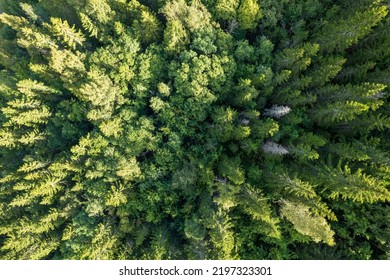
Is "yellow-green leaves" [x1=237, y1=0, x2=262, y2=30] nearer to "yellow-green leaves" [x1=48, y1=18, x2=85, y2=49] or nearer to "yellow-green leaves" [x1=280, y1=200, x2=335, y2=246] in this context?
"yellow-green leaves" [x1=48, y1=18, x2=85, y2=49]

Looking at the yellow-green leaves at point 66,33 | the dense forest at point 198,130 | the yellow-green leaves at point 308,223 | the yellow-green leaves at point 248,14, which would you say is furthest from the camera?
the yellow-green leaves at point 66,33

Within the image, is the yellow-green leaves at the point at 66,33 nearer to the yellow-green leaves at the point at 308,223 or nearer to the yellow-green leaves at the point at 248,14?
the yellow-green leaves at the point at 248,14

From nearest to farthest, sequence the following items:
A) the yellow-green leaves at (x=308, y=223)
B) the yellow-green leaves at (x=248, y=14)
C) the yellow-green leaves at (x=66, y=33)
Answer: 1. the yellow-green leaves at (x=308, y=223)
2. the yellow-green leaves at (x=248, y=14)
3. the yellow-green leaves at (x=66, y=33)

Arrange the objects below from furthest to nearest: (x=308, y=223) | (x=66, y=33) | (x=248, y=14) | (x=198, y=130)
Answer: (x=198, y=130) < (x=66, y=33) < (x=248, y=14) < (x=308, y=223)

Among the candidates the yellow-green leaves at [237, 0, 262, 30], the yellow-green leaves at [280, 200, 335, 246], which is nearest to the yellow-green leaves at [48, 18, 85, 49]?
the yellow-green leaves at [237, 0, 262, 30]

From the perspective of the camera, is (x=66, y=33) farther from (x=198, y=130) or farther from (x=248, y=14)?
(x=248, y=14)

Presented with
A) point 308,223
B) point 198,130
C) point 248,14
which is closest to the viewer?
point 308,223

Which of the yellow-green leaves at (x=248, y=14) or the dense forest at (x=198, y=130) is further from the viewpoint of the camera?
the yellow-green leaves at (x=248, y=14)

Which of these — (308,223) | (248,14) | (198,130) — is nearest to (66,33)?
(198,130)

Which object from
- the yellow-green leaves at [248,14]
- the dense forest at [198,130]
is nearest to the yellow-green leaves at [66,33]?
the dense forest at [198,130]

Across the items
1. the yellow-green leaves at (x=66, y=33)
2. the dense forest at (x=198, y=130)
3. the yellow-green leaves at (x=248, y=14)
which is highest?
the yellow-green leaves at (x=248, y=14)
